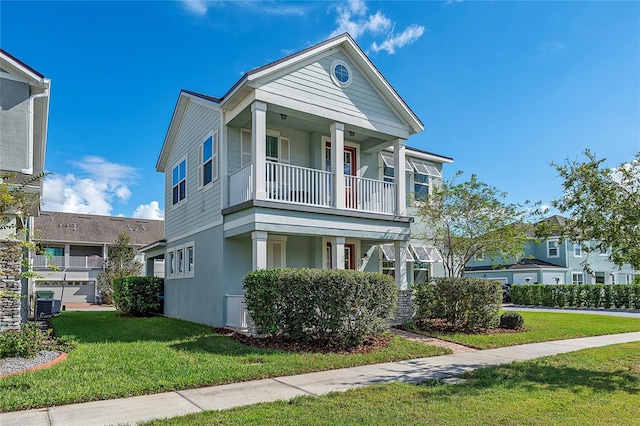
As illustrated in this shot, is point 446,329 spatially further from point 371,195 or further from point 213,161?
point 213,161

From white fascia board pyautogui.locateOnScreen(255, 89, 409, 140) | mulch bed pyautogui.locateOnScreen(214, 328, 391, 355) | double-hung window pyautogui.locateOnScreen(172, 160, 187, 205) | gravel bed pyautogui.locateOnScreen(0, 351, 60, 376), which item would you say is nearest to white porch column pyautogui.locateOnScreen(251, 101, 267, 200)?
white fascia board pyautogui.locateOnScreen(255, 89, 409, 140)

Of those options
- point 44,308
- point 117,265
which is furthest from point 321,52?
point 117,265

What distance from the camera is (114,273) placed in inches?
A: 1278

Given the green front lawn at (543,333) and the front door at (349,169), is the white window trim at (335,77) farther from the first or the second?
the green front lawn at (543,333)

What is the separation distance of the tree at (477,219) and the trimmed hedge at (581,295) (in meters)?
15.3

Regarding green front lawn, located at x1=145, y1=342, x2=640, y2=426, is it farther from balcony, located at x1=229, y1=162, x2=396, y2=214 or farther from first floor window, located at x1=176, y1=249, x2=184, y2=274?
first floor window, located at x1=176, y1=249, x2=184, y2=274

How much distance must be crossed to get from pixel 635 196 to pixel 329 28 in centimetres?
1073

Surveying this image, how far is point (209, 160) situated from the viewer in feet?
49.6

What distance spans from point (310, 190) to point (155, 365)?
660cm

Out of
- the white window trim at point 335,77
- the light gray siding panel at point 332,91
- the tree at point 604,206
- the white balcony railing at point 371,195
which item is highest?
the white window trim at point 335,77

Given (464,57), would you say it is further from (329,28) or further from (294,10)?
(294,10)

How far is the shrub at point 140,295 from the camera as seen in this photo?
62.6 ft

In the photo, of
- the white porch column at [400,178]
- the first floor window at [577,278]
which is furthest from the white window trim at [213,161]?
the first floor window at [577,278]

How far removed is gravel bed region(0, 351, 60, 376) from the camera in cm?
765
